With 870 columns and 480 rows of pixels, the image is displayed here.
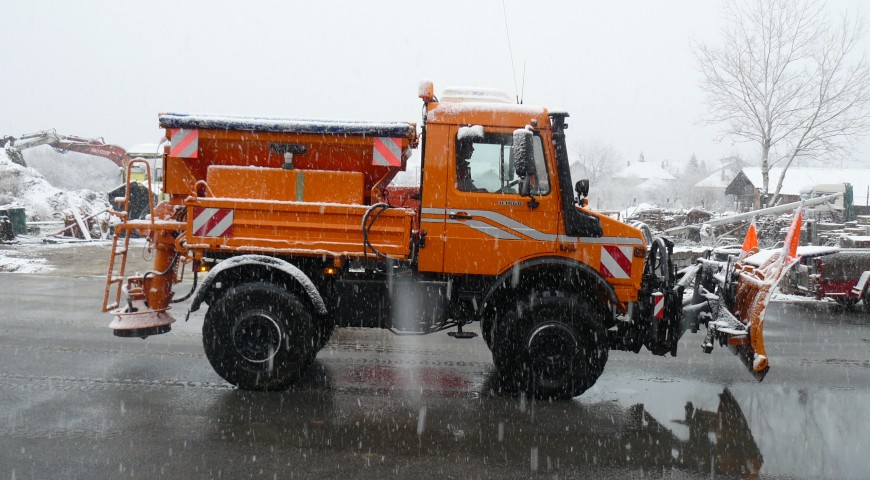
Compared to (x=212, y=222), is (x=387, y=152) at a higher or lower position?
higher

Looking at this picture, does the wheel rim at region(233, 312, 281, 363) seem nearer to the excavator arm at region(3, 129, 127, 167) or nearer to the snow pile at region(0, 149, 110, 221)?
the snow pile at region(0, 149, 110, 221)

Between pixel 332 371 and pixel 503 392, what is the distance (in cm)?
171

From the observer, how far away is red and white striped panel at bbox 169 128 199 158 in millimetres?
5766

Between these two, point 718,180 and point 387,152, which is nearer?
point 387,152

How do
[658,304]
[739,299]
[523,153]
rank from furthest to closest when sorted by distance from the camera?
[739,299] < [658,304] < [523,153]

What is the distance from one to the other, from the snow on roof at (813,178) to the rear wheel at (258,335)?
4451cm

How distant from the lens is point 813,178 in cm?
4612

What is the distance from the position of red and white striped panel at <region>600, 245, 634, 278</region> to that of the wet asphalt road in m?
1.15

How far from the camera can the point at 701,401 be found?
5.77 m

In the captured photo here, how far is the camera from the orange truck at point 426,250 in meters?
5.52

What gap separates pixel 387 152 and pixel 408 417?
7.42ft

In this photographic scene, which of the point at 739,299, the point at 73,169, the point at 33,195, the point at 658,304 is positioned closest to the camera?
the point at 658,304

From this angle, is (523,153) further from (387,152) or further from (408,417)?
(408,417)

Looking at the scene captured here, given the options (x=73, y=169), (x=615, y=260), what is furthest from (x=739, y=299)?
(x=73, y=169)
